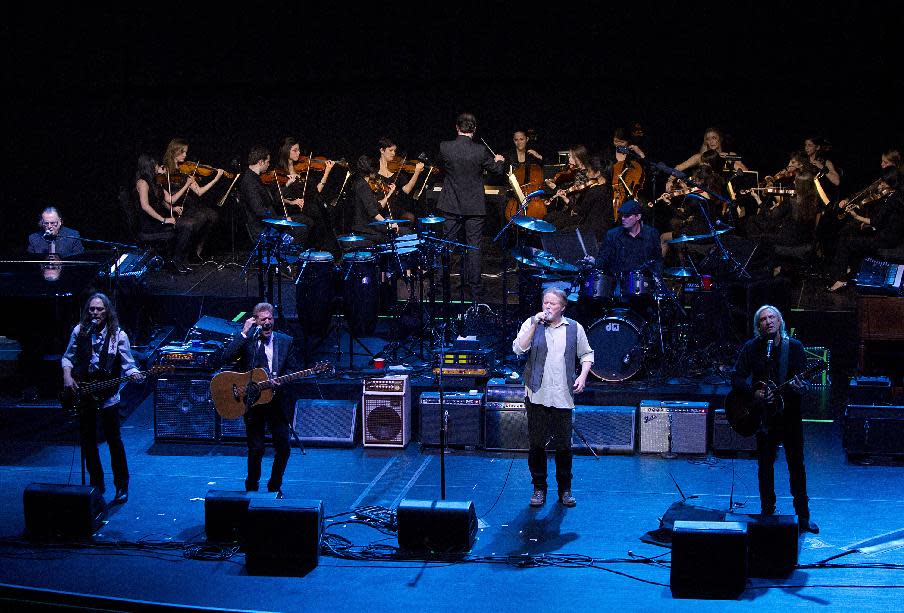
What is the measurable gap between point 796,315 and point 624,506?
4.41m

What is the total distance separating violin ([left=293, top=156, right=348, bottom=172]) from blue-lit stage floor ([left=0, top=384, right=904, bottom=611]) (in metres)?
5.06

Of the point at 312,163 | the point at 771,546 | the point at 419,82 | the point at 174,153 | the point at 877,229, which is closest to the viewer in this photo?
the point at 771,546

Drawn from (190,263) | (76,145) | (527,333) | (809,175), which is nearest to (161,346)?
(190,263)

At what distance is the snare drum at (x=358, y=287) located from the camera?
13625 millimetres

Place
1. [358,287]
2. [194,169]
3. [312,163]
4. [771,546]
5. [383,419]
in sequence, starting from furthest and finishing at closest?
[312,163] < [194,169] < [358,287] < [383,419] < [771,546]

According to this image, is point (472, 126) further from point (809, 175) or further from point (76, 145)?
point (76, 145)

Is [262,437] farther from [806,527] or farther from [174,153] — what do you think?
[174,153]

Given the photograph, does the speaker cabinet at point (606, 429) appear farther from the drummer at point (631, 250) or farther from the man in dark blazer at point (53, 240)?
the man in dark blazer at point (53, 240)

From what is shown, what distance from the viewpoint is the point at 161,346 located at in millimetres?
13906

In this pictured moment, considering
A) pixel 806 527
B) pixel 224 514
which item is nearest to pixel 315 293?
pixel 224 514

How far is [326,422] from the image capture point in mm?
12461

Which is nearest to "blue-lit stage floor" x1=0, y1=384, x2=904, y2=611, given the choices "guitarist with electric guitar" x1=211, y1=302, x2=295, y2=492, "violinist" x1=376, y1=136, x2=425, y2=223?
"guitarist with electric guitar" x1=211, y1=302, x2=295, y2=492

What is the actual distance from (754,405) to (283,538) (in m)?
3.56

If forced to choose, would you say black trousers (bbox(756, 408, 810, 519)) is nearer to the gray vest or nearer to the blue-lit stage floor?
the blue-lit stage floor
